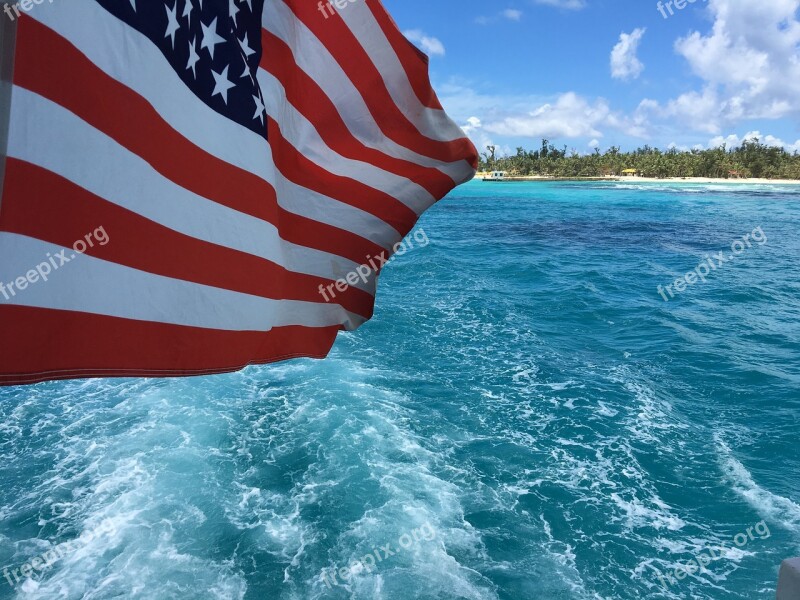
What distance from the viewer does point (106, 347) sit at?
79.2 inches

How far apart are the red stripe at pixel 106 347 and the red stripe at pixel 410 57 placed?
6.57ft

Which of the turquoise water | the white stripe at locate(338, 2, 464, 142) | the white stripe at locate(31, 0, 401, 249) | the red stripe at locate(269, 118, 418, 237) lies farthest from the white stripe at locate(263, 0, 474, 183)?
the turquoise water

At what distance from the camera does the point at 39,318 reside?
5.86 ft

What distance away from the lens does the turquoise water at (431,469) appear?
7160 mm

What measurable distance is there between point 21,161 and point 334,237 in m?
1.95

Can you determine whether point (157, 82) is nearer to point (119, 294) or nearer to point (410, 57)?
point (119, 294)

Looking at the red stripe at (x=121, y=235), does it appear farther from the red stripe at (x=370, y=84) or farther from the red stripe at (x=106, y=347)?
the red stripe at (x=370, y=84)

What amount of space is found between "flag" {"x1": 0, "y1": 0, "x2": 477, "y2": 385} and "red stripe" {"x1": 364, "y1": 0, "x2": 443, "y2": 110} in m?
0.01

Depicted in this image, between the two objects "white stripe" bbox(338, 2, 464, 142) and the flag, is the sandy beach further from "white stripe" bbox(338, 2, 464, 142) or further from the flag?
the flag

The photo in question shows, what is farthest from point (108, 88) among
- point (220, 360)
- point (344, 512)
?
point (344, 512)

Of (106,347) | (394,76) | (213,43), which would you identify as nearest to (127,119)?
(213,43)

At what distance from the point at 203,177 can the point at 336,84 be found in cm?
133

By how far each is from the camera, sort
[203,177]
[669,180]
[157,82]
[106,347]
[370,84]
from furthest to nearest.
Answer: [669,180] < [370,84] < [203,177] < [157,82] < [106,347]

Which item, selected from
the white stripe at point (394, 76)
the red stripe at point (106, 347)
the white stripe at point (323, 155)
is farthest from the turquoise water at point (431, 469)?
the white stripe at point (394, 76)
